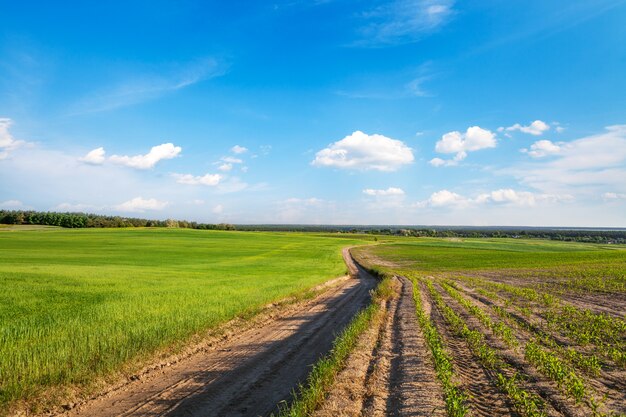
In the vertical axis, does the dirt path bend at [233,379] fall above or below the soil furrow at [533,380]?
below

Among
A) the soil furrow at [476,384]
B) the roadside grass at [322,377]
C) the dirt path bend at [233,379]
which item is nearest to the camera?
the roadside grass at [322,377]

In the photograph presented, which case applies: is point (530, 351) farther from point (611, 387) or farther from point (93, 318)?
point (93, 318)

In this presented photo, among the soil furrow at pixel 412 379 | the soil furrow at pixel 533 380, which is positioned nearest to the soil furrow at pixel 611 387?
the soil furrow at pixel 533 380

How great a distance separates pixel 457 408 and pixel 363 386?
259cm

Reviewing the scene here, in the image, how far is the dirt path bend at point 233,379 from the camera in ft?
28.8

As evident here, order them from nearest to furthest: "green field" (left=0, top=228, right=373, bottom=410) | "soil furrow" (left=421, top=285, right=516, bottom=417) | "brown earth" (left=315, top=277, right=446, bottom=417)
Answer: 1. "brown earth" (left=315, top=277, right=446, bottom=417)
2. "soil furrow" (left=421, top=285, right=516, bottom=417)
3. "green field" (left=0, top=228, right=373, bottom=410)

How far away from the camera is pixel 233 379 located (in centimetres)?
1049

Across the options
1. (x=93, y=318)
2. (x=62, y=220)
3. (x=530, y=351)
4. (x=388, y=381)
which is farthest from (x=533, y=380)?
(x=62, y=220)

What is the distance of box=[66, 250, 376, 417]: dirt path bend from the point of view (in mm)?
8766

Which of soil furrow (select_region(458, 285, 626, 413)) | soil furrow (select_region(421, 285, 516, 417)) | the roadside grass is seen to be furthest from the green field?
soil furrow (select_region(458, 285, 626, 413))

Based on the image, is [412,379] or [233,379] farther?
[233,379]

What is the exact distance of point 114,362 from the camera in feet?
36.0

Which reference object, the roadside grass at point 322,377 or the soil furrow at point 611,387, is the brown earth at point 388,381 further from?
the soil furrow at point 611,387

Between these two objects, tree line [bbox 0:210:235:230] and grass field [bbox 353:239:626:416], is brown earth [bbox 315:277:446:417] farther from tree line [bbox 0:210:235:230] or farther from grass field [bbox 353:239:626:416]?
tree line [bbox 0:210:235:230]
